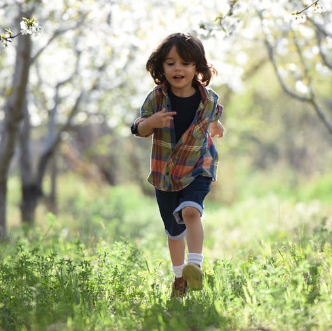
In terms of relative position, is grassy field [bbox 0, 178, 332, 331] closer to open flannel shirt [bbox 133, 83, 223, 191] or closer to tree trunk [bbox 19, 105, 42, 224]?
open flannel shirt [bbox 133, 83, 223, 191]

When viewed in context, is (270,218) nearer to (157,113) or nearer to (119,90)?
(119,90)

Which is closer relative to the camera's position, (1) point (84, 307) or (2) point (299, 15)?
(1) point (84, 307)

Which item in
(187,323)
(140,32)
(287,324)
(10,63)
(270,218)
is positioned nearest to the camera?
(287,324)

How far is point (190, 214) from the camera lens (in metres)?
3.74

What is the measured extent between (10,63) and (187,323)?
11.4 meters

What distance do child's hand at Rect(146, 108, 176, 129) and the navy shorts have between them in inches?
17.0

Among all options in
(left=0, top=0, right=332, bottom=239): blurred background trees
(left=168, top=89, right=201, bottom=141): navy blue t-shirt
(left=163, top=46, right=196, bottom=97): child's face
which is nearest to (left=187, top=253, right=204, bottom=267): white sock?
(left=168, top=89, right=201, bottom=141): navy blue t-shirt

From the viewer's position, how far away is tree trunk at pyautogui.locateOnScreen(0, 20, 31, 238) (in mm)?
8375

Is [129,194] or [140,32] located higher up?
[129,194]

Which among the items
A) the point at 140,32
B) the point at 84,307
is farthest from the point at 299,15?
the point at 140,32

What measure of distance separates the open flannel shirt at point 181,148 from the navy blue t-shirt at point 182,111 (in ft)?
0.15

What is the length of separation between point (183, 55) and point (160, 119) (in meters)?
0.48

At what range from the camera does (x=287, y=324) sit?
278 centimetres

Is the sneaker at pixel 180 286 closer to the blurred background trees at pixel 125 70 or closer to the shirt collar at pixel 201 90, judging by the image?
the shirt collar at pixel 201 90
